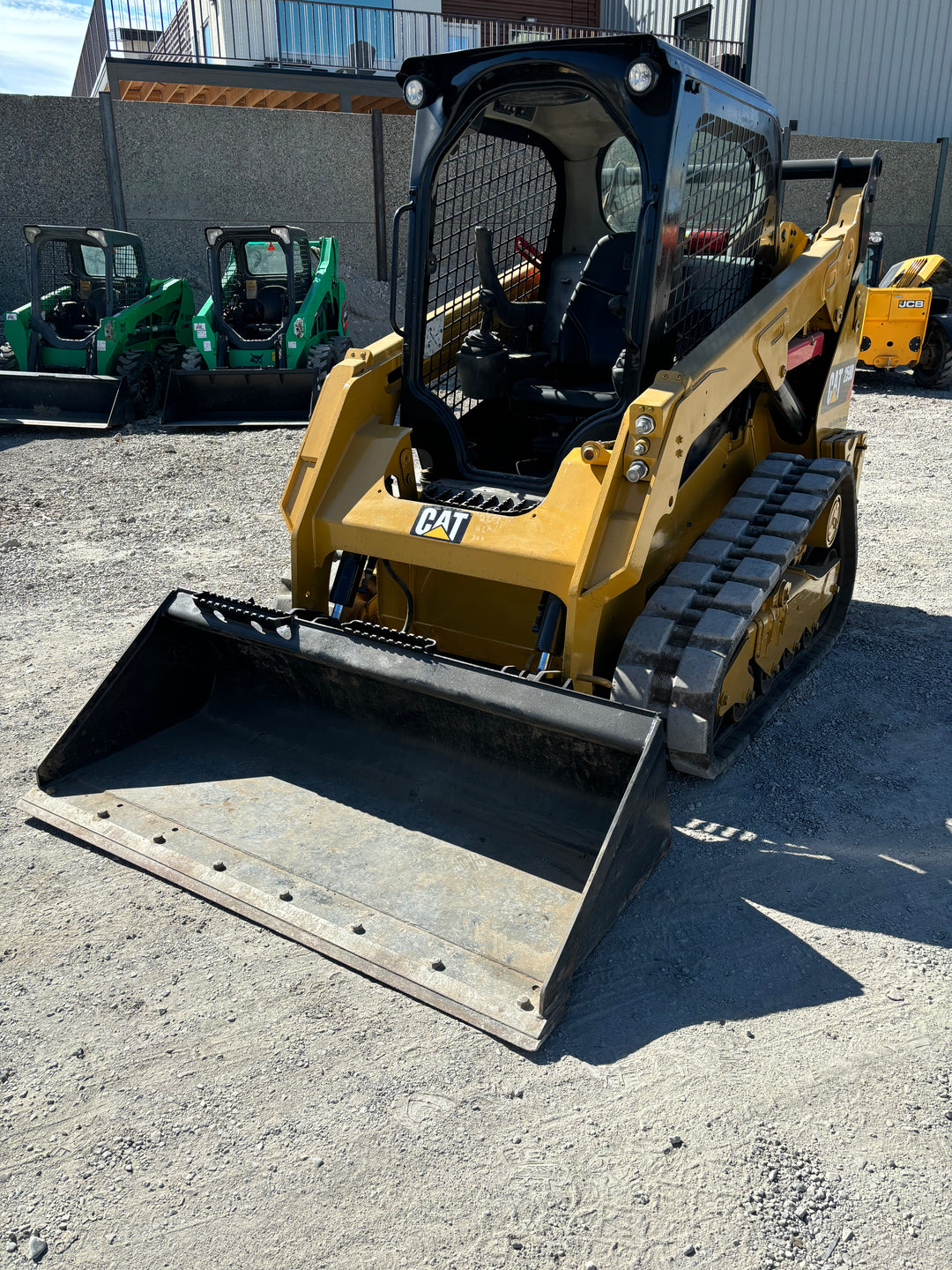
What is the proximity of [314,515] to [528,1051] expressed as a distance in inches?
89.4

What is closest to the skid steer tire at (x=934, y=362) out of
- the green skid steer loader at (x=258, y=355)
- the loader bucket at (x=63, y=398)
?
the green skid steer loader at (x=258, y=355)

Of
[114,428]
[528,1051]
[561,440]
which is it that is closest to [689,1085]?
[528,1051]

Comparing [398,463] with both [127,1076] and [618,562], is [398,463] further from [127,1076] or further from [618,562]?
[127,1076]

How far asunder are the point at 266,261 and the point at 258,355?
84.5 inches

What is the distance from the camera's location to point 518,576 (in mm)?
3623

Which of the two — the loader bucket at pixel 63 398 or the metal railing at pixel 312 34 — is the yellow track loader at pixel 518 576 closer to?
the loader bucket at pixel 63 398

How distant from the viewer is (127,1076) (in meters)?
2.51

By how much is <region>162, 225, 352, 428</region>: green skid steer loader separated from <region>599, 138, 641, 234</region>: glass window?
6.04m

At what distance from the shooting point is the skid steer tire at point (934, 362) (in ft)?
40.1

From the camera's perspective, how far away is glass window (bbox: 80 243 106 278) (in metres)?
12.0

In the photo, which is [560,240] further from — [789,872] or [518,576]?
[789,872]

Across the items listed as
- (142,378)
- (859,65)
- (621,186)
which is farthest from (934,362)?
(142,378)

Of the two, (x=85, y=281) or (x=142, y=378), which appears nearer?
(x=142, y=378)

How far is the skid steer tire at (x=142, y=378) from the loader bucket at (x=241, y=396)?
23.6 inches
